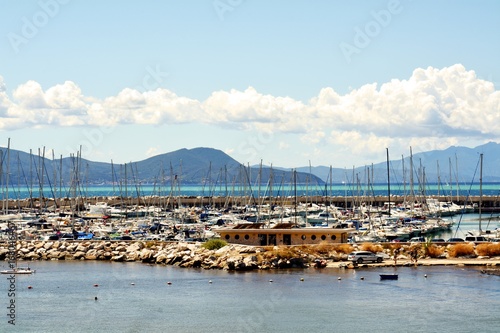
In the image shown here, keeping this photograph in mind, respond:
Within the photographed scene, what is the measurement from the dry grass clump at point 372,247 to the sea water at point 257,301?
16.8ft

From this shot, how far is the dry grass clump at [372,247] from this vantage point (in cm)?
7291

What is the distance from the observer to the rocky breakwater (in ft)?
227

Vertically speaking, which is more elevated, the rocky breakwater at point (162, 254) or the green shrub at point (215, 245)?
the green shrub at point (215, 245)

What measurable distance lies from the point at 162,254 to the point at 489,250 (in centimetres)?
2820

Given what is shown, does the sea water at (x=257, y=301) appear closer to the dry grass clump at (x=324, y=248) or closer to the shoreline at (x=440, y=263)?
the shoreline at (x=440, y=263)

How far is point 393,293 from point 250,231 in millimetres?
21078

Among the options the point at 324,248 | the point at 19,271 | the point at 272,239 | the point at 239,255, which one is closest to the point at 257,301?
the point at 239,255

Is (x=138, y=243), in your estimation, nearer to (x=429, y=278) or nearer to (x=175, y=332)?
(x=429, y=278)

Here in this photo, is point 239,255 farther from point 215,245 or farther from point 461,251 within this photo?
point 461,251

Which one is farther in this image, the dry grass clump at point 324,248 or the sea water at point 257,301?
the dry grass clump at point 324,248

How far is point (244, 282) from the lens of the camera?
2452 inches

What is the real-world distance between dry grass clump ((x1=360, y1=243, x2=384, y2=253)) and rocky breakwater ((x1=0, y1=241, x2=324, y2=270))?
17.8 feet

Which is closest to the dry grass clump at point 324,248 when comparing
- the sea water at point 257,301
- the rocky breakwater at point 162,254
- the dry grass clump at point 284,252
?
the rocky breakwater at point 162,254

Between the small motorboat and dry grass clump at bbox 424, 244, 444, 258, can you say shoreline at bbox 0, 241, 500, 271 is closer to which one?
dry grass clump at bbox 424, 244, 444, 258
